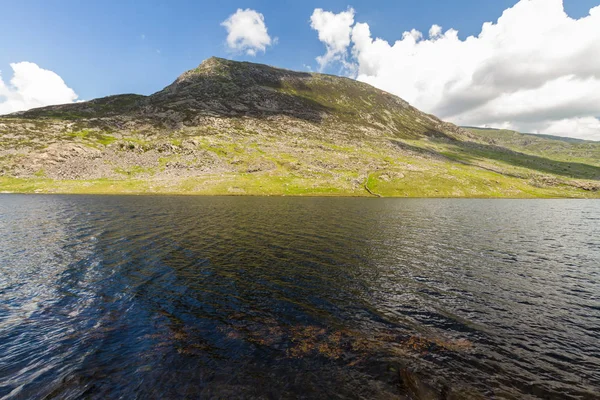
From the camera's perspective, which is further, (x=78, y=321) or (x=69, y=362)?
(x=78, y=321)

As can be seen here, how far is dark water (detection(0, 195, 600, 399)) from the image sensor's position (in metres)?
15.0

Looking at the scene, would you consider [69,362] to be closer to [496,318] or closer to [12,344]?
[12,344]

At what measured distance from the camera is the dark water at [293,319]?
49.3ft

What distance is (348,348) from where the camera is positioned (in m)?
18.0

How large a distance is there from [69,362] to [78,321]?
5.77 metres

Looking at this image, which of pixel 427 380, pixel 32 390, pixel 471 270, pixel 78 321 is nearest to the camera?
pixel 32 390

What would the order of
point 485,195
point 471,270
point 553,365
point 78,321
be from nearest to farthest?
point 553,365
point 78,321
point 471,270
point 485,195

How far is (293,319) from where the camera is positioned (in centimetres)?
2158

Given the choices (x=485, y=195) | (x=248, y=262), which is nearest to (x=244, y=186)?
(x=248, y=262)

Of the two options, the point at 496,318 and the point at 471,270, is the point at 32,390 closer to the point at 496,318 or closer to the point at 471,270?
the point at 496,318

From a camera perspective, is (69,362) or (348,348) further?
(348,348)

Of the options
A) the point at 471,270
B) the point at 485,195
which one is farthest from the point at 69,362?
the point at 485,195

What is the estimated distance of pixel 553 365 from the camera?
16.9 metres

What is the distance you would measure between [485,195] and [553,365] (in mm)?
186032
